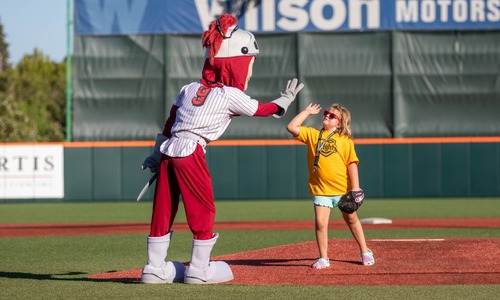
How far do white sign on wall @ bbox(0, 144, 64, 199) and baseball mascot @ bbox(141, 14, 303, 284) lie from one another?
46.9 feet

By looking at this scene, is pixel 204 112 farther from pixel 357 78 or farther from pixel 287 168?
pixel 357 78

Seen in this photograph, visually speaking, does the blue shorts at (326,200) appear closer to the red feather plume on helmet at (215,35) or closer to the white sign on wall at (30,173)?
the red feather plume on helmet at (215,35)

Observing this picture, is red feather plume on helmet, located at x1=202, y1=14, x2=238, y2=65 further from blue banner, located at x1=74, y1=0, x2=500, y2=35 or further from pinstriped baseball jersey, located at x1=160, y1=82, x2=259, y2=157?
blue banner, located at x1=74, y1=0, x2=500, y2=35

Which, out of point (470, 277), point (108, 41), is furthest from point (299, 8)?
point (470, 277)

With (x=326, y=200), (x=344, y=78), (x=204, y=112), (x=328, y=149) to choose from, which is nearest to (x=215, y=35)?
(x=204, y=112)

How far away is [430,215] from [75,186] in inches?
328

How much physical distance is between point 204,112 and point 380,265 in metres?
1.92

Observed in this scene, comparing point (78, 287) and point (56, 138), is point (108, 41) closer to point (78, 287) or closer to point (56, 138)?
point (78, 287)

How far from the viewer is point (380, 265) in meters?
7.27

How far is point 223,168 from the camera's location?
20.5 meters

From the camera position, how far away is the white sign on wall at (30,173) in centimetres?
2044

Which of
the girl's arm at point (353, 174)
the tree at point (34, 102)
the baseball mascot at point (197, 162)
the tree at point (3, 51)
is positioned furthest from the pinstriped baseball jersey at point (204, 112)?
the tree at point (3, 51)

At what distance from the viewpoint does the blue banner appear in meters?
20.5

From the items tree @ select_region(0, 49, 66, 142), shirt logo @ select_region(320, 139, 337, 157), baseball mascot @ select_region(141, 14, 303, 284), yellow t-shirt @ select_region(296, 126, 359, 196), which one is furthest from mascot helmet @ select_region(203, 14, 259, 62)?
tree @ select_region(0, 49, 66, 142)
